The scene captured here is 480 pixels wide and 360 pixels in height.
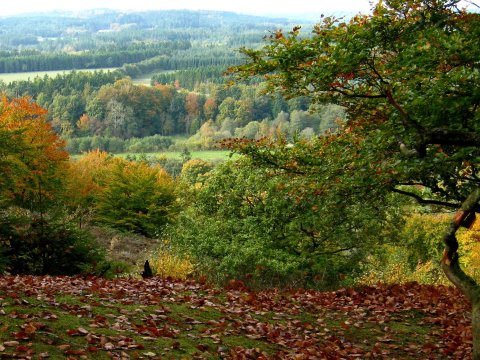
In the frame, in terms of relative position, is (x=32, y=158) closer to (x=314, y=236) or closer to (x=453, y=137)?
(x=314, y=236)

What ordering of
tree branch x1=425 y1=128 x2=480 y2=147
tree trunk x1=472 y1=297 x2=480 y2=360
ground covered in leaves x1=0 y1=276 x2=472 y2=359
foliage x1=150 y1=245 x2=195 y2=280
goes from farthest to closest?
foliage x1=150 y1=245 x2=195 y2=280, tree trunk x1=472 y1=297 x2=480 y2=360, tree branch x1=425 y1=128 x2=480 y2=147, ground covered in leaves x1=0 y1=276 x2=472 y2=359

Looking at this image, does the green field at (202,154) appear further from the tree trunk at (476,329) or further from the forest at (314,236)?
the tree trunk at (476,329)

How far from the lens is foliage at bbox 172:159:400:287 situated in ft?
56.1

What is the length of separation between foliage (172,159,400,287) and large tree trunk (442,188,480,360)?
22.0ft

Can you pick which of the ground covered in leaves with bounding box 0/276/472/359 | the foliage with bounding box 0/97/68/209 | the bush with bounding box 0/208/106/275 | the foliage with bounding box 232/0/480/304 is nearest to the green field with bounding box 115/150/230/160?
the foliage with bounding box 0/97/68/209

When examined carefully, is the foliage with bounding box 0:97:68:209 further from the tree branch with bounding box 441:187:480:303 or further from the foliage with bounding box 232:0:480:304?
the tree branch with bounding box 441:187:480:303

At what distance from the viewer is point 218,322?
Answer: 8789 millimetres

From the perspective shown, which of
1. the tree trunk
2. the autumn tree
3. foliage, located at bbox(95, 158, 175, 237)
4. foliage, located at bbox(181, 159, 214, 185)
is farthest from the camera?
foliage, located at bbox(95, 158, 175, 237)

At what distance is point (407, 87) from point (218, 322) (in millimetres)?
5155

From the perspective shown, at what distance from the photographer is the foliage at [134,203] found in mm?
37875

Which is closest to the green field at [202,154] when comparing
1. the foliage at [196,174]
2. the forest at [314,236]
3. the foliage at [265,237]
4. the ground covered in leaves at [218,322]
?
A: the foliage at [196,174]

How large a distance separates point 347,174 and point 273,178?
18.0 feet

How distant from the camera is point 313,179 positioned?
1155 cm

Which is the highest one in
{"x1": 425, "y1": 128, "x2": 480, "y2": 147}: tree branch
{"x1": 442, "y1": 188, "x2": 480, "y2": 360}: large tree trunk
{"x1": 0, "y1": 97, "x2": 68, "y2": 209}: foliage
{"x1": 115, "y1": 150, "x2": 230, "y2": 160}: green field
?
{"x1": 425, "y1": 128, "x2": 480, "y2": 147}: tree branch
